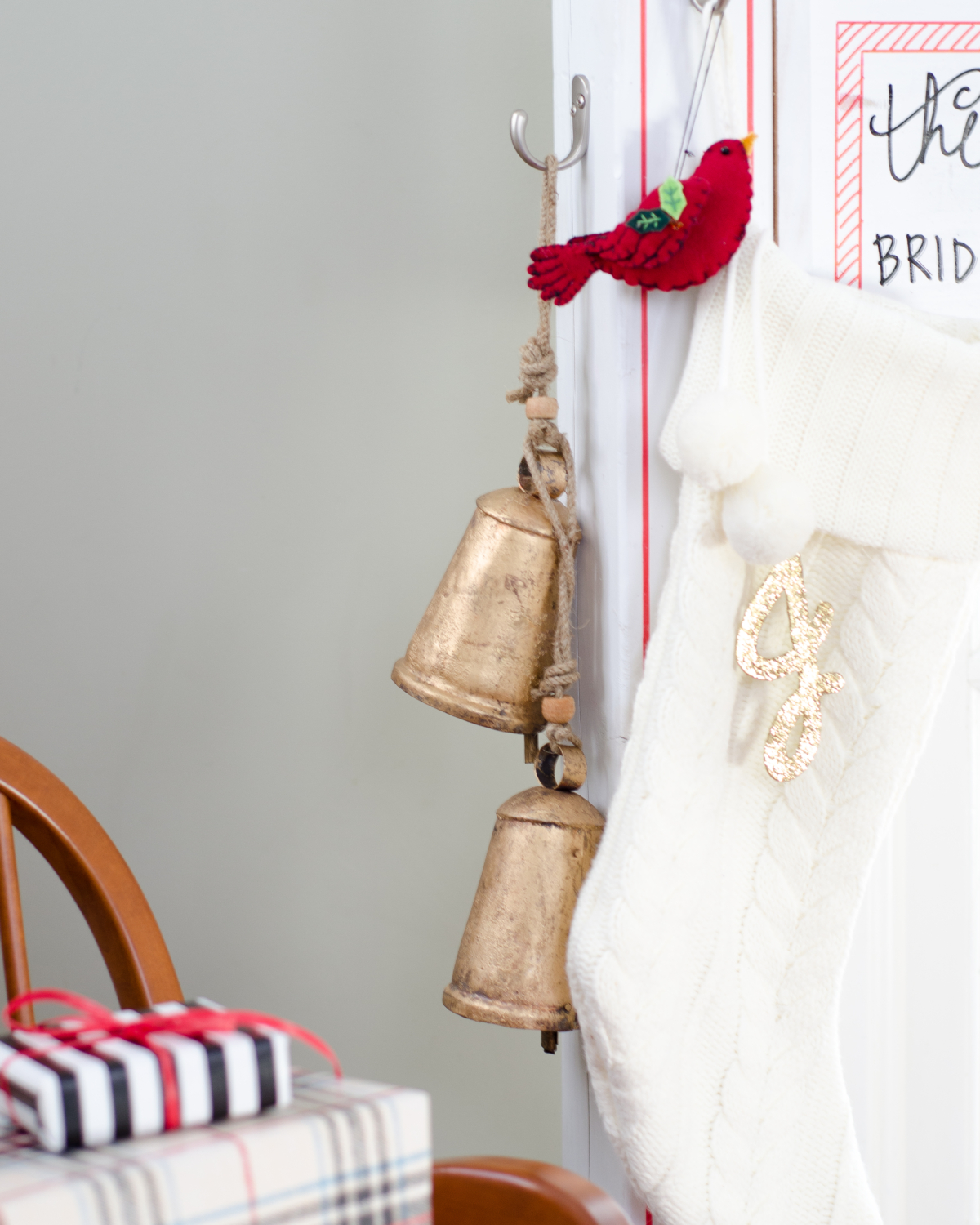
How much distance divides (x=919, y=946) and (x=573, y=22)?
0.77 meters

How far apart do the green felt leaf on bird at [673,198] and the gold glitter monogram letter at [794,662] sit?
0.79 feet

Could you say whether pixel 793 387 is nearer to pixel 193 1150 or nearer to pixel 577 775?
pixel 577 775

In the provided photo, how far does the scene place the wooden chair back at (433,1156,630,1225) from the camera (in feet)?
1.28

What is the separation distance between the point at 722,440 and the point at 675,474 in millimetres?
96

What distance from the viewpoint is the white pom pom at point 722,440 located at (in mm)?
643

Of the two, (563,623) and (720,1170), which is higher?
Answer: (563,623)

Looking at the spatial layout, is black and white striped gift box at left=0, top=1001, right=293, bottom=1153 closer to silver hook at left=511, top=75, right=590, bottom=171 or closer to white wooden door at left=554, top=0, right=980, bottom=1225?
white wooden door at left=554, top=0, right=980, bottom=1225

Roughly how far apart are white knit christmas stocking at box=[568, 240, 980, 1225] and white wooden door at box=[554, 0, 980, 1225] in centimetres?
5

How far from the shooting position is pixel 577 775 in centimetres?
73

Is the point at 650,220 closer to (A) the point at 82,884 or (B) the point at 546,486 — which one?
(B) the point at 546,486

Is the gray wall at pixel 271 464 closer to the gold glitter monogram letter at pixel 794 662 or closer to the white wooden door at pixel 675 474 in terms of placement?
the white wooden door at pixel 675 474

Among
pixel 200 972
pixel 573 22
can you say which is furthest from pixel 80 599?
pixel 573 22

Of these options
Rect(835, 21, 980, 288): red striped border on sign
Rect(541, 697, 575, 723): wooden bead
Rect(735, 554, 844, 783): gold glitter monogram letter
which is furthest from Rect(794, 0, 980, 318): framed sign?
Rect(541, 697, 575, 723): wooden bead

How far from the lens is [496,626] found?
0.72 metres
